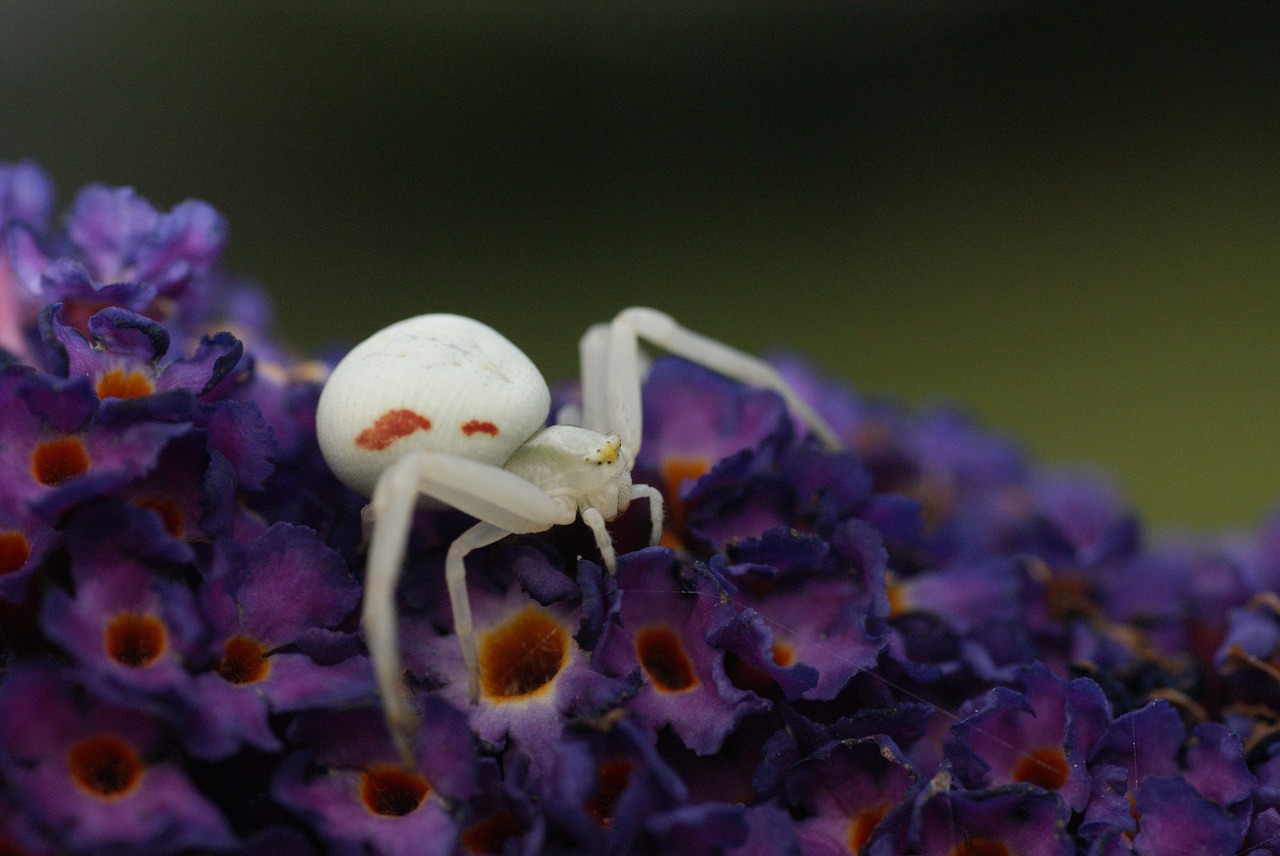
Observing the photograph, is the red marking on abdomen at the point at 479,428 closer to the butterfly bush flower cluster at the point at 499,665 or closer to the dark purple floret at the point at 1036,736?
the butterfly bush flower cluster at the point at 499,665

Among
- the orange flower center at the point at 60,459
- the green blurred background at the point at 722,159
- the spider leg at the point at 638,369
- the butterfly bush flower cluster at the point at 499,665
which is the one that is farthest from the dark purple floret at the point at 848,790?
the green blurred background at the point at 722,159

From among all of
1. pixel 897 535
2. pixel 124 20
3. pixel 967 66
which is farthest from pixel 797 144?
pixel 897 535

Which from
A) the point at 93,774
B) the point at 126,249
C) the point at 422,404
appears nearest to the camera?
the point at 93,774

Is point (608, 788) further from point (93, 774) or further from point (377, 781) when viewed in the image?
point (93, 774)

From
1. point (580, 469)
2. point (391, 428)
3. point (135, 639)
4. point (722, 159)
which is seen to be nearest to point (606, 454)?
point (580, 469)

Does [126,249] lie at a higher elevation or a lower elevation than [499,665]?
higher

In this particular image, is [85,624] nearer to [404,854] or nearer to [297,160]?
[404,854]

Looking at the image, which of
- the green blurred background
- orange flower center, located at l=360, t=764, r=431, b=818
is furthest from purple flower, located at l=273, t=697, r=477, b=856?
the green blurred background

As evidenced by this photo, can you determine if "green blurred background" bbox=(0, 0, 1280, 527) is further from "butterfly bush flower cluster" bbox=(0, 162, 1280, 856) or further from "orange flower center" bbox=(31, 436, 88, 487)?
"orange flower center" bbox=(31, 436, 88, 487)
